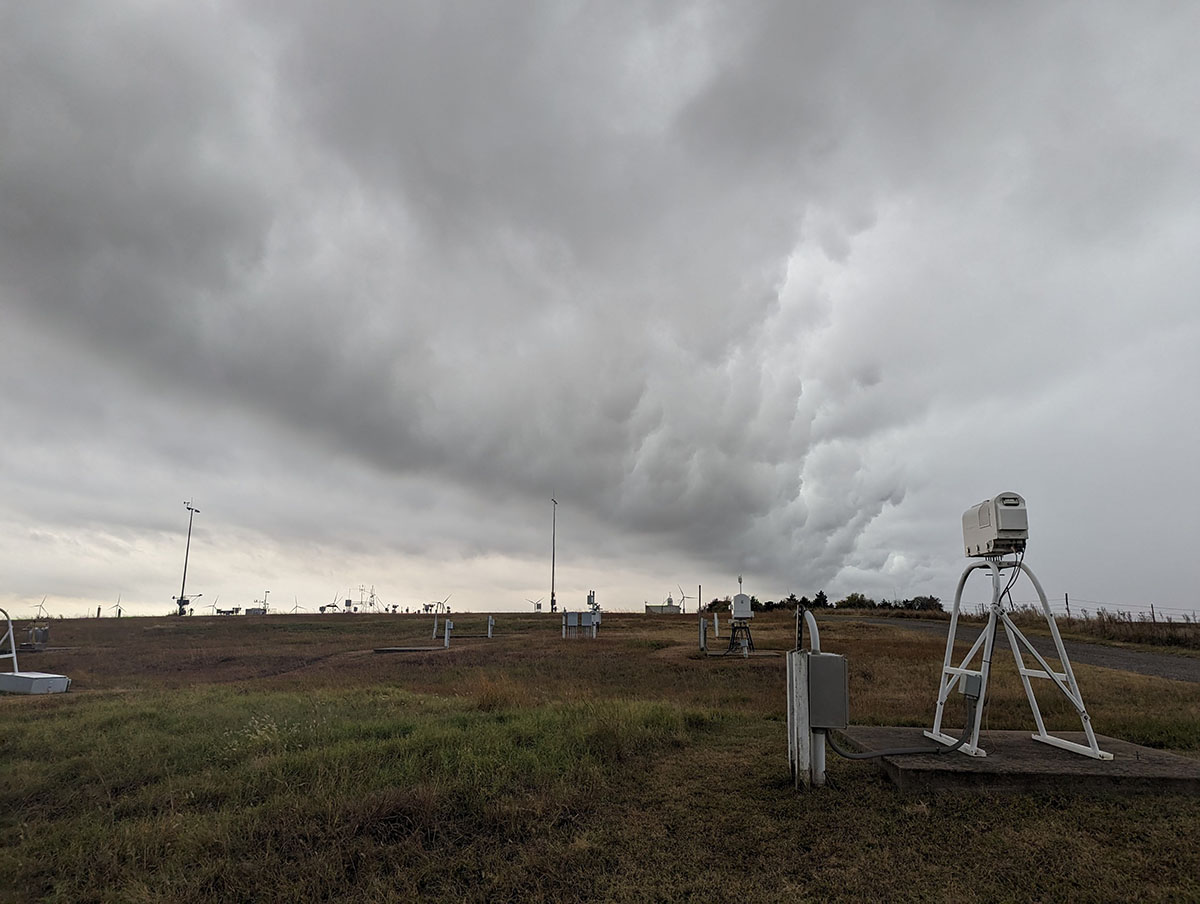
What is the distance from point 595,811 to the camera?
21.7 ft

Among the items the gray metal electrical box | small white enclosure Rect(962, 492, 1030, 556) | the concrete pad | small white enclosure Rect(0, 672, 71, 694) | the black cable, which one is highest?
small white enclosure Rect(962, 492, 1030, 556)

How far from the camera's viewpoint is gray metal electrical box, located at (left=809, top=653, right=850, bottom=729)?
6.84 meters

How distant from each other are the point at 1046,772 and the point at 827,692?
2218 mm

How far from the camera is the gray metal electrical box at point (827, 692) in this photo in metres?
6.84

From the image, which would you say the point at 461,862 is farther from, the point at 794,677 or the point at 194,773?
the point at 194,773

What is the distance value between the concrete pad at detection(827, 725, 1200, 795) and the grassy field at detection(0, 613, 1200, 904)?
0.70 ft

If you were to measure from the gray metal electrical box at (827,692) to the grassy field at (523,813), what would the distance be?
72cm

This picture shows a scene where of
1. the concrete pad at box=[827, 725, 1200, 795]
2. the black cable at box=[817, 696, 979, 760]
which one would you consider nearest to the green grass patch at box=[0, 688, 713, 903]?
the black cable at box=[817, 696, 979, 760]

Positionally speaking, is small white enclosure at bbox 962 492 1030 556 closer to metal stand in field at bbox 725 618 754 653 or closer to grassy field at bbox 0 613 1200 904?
grassy field at bbox 0 613 1200 904

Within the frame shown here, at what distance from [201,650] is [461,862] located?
31.9m

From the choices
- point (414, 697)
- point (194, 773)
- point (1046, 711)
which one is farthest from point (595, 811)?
point (1046, 711)

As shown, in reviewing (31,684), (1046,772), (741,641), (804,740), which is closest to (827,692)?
(804,740)

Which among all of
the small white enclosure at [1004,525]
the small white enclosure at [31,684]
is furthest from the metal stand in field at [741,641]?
the small white enclosure at [31,684]

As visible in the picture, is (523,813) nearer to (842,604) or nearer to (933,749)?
(933,749)
